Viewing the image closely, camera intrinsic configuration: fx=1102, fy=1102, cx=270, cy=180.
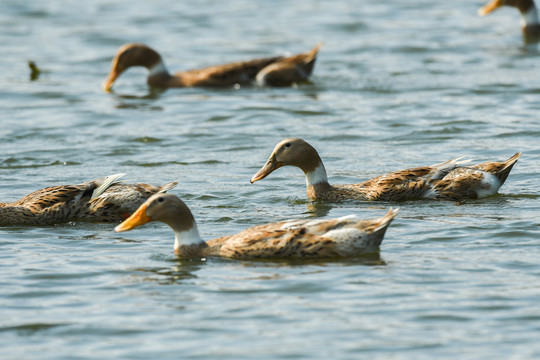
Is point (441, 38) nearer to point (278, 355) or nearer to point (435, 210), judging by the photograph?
point (435, 210)

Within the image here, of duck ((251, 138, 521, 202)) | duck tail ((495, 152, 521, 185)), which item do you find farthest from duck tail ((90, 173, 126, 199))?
duck tail ((495, 152, 521, 185))

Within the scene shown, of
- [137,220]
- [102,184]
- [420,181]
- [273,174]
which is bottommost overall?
[273,174]

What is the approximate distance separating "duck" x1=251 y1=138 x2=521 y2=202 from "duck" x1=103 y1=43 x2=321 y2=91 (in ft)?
23.2

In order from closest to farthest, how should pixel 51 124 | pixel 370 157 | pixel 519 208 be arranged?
pixel 519 208 < pixel 370 157 < pixel 51 124

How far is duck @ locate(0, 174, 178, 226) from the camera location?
10.8 meters

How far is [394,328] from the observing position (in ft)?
24.5

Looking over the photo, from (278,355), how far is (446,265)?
229 cm

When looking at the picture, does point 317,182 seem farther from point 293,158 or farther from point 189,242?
point 189,242

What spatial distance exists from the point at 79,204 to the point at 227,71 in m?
8.09

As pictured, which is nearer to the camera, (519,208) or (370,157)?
(519,208)

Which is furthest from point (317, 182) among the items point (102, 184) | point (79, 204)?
point (79, 204)

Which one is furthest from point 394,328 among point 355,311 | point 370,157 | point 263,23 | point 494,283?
point 263,23

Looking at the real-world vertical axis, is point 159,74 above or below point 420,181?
above

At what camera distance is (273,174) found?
1338cm
